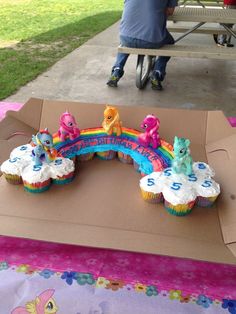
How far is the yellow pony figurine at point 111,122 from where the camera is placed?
3.63 feet

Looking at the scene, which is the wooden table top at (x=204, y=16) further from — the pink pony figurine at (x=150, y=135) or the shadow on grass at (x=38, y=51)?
the pink pony figurine at (x=150, y=135)

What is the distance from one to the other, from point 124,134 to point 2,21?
412cm

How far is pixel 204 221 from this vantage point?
87cm

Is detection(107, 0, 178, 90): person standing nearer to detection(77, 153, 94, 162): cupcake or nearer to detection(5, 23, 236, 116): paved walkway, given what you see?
detection(5, 23, 236, 116): paved walkway

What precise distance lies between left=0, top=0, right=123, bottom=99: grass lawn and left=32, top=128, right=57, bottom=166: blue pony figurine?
4.89 ft

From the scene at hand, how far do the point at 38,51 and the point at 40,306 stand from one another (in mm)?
2955

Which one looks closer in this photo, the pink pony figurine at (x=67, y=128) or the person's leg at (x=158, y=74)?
the pink pony figurine at (x=67, y=128)

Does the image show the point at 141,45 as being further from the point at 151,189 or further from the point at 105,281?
the point at 105,281

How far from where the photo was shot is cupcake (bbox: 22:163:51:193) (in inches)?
36.6

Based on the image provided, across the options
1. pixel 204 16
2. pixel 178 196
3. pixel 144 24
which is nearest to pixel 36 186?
pixel 178 196

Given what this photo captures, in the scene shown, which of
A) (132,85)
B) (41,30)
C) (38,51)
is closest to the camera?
(132,85)

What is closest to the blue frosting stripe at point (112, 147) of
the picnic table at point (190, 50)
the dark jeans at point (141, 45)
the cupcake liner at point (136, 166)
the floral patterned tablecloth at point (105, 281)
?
the cupcake liner at point (136, 166)

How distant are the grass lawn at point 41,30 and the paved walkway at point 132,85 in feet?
0.47

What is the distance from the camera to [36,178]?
3.04ft
